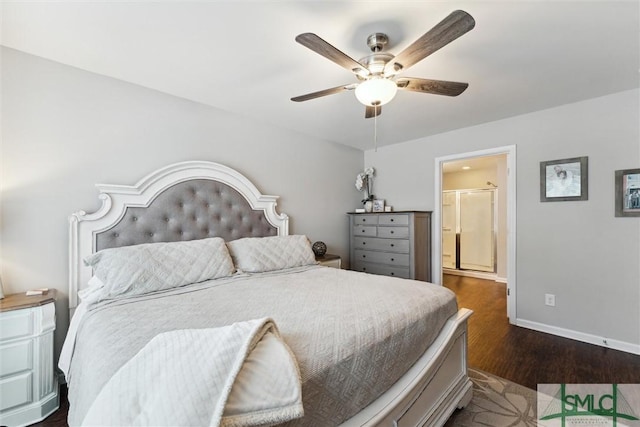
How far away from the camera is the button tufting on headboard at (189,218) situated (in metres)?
2.14

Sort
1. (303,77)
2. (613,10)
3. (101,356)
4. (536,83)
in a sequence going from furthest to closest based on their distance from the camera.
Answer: (536,83) < (303,77) < (613,10) < (101,356)

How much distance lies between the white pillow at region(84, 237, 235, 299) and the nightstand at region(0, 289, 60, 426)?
36cm

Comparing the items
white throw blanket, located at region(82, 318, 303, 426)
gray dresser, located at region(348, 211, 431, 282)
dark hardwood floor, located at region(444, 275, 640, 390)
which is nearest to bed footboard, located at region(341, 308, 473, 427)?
white throw blanket, located at region(82, 318, 303, 426)

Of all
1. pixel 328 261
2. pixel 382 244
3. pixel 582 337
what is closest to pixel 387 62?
pixel 328 261

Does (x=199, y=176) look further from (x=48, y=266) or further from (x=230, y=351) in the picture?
(x=230, y=351)

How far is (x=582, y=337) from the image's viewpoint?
8.63 ft

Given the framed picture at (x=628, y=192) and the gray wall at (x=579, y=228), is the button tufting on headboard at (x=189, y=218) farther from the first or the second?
the framed picture at (x=628, y=192)

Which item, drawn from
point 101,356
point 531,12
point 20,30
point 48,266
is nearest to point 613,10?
point 531,12

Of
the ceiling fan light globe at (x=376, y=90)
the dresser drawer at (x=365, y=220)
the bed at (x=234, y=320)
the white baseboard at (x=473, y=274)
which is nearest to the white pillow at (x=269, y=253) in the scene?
the bed at (x=234, y=320)

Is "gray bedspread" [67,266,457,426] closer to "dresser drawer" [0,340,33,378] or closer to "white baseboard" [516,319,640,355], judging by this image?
"dresser drawer" [0,340,33,378]

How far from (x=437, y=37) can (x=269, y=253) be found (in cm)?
197

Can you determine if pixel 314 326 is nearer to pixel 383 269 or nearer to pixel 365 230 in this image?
pixel 383 269

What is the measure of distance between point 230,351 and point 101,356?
1.80 ft

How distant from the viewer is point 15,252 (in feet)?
5.89
